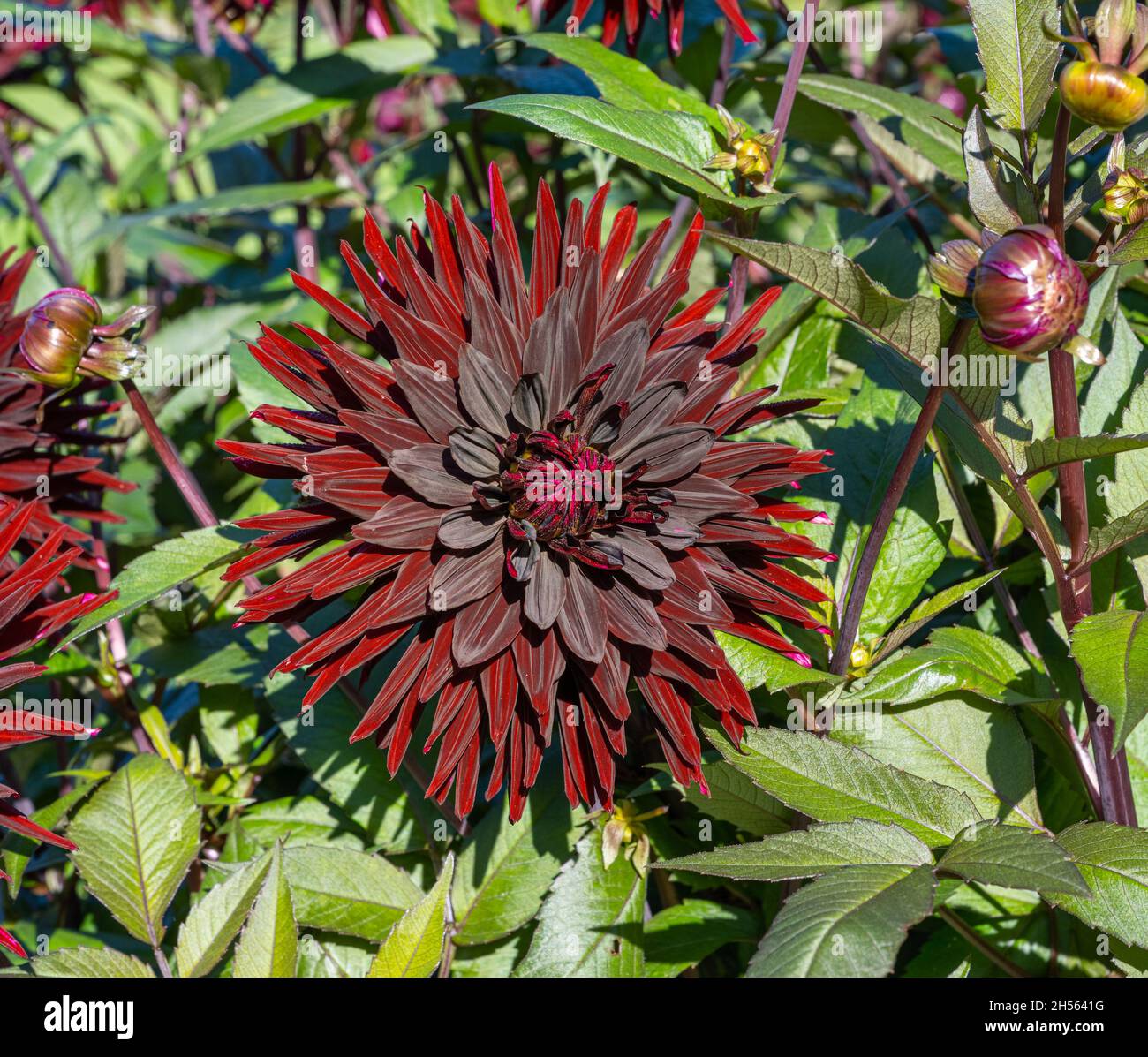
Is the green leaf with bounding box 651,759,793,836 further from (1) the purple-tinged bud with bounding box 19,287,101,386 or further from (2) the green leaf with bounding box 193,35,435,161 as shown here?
(2) the green leaf with bounding box 193,35,435,161

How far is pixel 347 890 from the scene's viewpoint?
81 centimetres

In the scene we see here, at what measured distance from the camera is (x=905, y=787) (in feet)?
2.25

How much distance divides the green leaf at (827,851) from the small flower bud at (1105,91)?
1.30ft

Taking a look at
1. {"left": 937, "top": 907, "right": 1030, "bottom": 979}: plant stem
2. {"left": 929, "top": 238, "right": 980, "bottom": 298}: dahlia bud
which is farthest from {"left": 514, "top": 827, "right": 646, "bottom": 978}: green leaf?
{"left": 929, "top": 238, "right": 980, "bottom": 298}: dahlia bud

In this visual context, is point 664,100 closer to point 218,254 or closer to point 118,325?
point 118,325

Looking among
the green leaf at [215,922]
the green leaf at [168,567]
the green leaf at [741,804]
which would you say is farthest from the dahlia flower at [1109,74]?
the green leaf at [215,922]

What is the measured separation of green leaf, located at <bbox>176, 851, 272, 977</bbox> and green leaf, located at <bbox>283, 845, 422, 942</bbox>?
0.18 feet

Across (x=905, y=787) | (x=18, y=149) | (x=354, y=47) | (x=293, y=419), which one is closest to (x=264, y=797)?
(x=293, y=419)

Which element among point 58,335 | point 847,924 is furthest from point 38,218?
point 847,924

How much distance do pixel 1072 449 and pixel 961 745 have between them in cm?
27

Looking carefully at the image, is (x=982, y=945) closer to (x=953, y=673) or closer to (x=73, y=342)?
(x=953, y=673)

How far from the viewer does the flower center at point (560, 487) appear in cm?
66

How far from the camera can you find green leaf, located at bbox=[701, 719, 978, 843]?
68 cm

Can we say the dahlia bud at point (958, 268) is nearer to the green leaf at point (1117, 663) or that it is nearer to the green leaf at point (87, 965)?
the green leaf at point (1117, 663)
